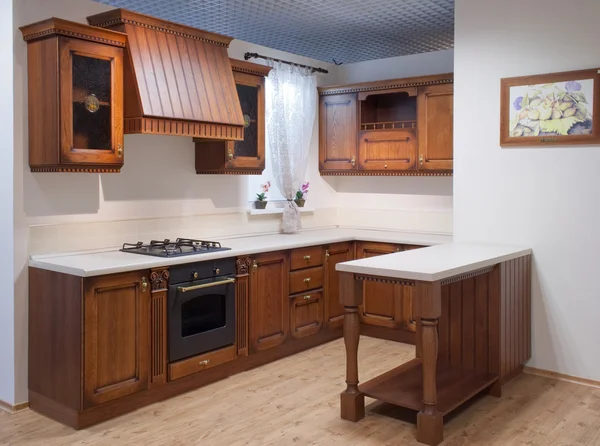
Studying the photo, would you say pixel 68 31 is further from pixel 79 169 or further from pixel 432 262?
pixel 432 262

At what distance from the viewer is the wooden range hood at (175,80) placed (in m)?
3.75

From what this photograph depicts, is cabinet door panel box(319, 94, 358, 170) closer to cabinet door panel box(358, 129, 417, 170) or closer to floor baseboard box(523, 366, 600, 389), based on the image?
cabinet door panel box(358, 129, 417, 170)

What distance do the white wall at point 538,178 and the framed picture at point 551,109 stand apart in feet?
0.21

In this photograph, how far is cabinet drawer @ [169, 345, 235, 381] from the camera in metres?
3.79

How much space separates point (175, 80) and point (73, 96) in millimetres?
686

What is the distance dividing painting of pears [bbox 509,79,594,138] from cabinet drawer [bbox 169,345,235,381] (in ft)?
7.92

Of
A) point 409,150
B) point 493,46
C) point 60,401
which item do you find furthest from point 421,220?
point 60,401

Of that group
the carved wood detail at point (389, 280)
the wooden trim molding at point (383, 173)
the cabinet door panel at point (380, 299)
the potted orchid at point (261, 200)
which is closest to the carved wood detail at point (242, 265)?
the potted orchid at point (261, 200)

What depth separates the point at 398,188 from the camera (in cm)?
562

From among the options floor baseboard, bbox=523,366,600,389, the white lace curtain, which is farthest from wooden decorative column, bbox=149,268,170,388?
floor baseboard, bbox=523,366,600,389

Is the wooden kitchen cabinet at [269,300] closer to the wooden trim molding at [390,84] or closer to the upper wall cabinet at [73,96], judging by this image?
the upper wall cabinet at [73,96]

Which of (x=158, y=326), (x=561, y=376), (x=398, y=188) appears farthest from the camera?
(x=398, y=188)

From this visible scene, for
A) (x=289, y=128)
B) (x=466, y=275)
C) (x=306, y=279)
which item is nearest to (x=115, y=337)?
(x=306, y=279)

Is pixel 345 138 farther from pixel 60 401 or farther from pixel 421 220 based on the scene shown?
pixel 60 401
